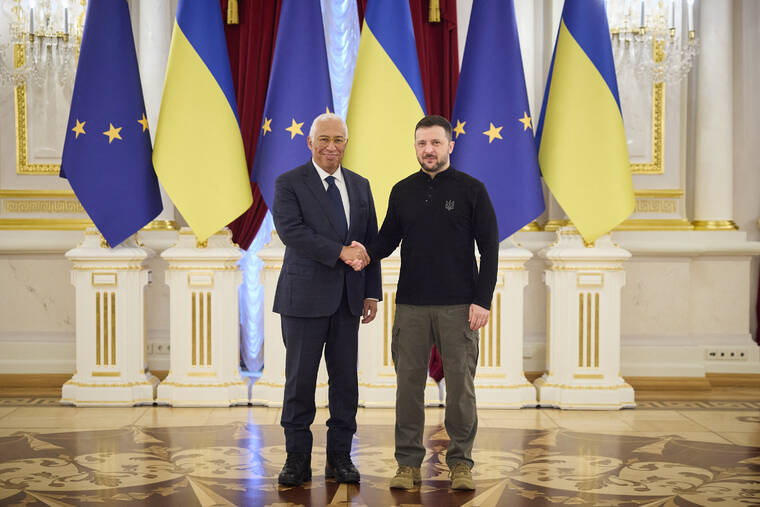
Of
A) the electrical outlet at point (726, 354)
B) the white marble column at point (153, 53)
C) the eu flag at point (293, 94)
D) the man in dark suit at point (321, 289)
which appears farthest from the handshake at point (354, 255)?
the electrical outlet at point (726, 354)

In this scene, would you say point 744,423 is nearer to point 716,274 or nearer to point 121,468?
point 716,274

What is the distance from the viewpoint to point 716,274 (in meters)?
5.38

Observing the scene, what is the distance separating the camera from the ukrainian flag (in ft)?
14.8

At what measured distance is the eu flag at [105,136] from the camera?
177 inches

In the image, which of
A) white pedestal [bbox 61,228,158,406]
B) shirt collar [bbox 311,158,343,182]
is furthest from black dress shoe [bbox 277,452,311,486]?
white pedestal [bbox 61,228,158,406]

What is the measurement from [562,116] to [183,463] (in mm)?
2998

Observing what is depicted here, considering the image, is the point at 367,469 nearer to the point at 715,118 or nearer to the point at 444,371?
the point at 444,371

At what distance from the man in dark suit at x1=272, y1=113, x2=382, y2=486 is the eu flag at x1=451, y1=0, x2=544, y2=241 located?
1.57m

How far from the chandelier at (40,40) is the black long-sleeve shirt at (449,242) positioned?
11.2ft

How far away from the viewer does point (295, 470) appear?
9.99 feet

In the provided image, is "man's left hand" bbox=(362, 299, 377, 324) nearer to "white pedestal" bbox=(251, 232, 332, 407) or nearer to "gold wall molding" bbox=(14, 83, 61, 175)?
"white pedestal" bbox=(251, 232, 332, 407)

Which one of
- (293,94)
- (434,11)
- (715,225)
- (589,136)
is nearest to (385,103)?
(293,94)

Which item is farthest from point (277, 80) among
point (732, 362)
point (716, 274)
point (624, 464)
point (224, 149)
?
point (732, 362)

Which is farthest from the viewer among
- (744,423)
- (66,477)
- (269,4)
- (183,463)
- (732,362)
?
(732,362)
